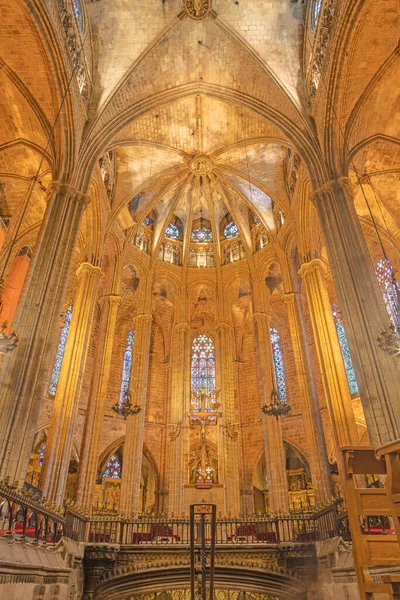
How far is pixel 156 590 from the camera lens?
33.3ft

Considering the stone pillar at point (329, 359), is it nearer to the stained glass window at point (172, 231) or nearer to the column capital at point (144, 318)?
the column capital at point (144, 318)

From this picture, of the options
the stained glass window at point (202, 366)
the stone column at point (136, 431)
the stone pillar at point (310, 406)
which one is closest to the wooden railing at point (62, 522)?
the stone pillar at point (310, 406)

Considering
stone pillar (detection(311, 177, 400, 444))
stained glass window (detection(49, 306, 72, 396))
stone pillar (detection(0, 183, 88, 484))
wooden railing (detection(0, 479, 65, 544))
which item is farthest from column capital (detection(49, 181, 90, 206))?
stained glass window (detection(49, 306, 72, 396))

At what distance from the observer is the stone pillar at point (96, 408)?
14117 mm

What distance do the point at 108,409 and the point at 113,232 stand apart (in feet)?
29.5

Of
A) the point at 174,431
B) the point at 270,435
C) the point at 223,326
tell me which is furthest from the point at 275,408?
the point at 223,326

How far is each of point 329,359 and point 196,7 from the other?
43.1ft

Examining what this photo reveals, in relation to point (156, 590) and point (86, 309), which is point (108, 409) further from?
point (156, 590)

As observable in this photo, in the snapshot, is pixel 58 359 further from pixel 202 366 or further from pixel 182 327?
pixel 202 366

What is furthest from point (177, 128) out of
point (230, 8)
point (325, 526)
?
point (325, 526)

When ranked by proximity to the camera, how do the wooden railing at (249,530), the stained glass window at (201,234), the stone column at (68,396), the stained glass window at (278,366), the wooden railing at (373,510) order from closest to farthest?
1. the wooden railing at (373,510)
2. the wooden railing at (249,530)
3. the stone column at (68,396)
4. the stained glass window at (278,366)
5. the stained glass window at (201,234)

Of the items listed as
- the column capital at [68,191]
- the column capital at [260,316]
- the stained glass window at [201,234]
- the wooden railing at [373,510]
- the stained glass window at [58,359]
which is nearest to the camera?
the wooden railing at [373,510]

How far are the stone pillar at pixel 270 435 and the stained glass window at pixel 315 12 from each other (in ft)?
36.8

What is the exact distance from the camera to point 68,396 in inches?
510
